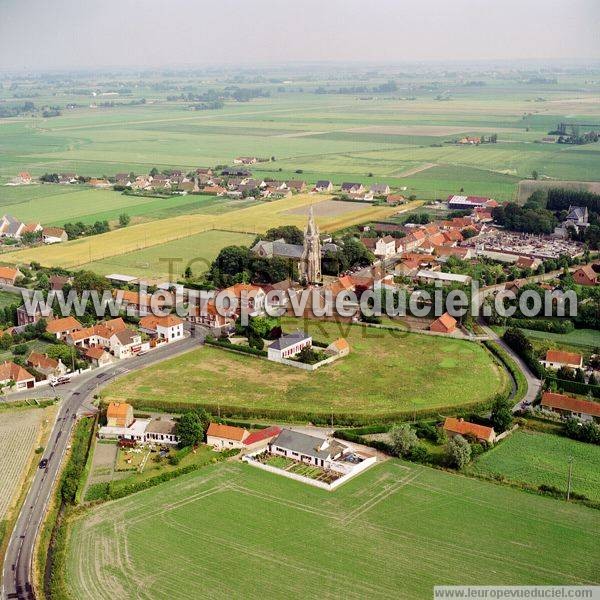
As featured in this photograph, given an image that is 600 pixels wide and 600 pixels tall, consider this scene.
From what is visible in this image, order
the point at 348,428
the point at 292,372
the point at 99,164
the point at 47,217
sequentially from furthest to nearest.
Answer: the point at 99,164, the point at 47,217, the point at 292,372, the point at 348,428

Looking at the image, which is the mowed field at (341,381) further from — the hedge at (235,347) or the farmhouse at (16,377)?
the farmhouse at (16,377)

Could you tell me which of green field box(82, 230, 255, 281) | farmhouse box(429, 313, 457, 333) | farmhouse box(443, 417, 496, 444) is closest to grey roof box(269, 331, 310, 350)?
farmhouse box(429, 313, 457, 333)

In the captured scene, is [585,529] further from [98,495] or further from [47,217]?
[47,217]

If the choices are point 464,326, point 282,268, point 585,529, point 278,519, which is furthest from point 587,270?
point 278,519

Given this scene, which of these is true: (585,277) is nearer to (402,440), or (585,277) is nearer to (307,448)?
(402,440)

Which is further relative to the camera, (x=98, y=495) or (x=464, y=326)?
(x=464, y=326)

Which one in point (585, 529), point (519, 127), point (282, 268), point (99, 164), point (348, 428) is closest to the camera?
point (585, 529)

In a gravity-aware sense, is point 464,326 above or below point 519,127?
below

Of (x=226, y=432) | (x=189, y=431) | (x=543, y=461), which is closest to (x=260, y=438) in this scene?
(x=226, y=432)
